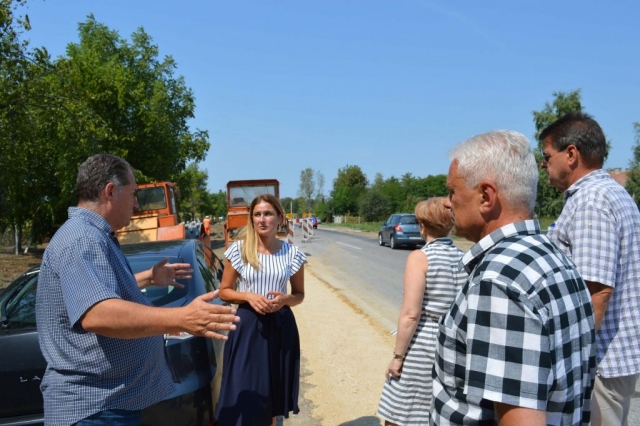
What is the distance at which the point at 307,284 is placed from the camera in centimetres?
1155

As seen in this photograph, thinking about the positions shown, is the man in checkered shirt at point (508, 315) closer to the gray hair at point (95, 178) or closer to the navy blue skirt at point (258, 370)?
the gray hair at point (95, 178)

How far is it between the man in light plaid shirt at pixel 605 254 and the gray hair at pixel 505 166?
34.1 inches

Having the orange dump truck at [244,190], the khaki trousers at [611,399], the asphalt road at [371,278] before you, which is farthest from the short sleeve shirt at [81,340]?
the orange dump truck at [244,190]

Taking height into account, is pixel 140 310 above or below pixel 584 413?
above

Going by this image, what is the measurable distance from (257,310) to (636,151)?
50.2m

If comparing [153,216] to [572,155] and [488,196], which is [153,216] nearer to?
[572,155]

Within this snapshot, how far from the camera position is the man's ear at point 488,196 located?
152 cm

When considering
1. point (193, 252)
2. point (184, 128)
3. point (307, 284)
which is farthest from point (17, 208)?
point (193, 252)

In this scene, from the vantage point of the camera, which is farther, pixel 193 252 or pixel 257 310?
pixel 193 252

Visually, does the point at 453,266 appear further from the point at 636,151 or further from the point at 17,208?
the point at 636,151

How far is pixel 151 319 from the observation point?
1894mm

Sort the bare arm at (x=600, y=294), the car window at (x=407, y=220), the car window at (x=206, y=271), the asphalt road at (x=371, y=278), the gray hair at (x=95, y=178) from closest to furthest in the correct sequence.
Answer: the bare arm at (x=600, y=294) → the gray hair at (x=95, y=178) → the car window at (x=206, y=271) → the asphalt road at (x=371, y=278) → the car window at (x=407, y=220)

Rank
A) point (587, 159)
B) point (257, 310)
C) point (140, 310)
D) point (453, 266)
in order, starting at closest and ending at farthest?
point (140, 310), point (587, 159), point (453, 266), point (257, 310)

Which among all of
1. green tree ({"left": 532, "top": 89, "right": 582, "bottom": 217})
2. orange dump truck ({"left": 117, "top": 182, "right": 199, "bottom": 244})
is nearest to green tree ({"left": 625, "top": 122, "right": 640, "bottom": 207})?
green tree ({"left": 532, "top": 89, "right": 582, "bottom": 217})
